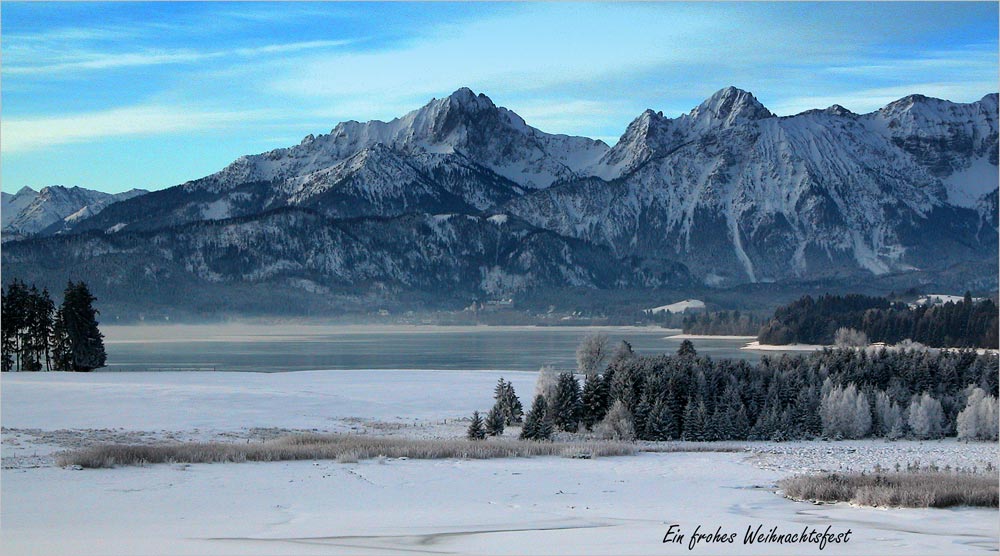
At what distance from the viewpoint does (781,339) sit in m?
184

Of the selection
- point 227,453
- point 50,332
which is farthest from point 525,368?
point 227,453

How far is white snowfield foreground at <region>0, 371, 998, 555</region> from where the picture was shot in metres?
21.8

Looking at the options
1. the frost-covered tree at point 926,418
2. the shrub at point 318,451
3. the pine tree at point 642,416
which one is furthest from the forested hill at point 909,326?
the shrub at point 318,451

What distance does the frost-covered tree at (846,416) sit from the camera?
52.8 meters

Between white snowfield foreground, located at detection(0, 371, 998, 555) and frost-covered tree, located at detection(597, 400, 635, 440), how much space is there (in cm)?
583

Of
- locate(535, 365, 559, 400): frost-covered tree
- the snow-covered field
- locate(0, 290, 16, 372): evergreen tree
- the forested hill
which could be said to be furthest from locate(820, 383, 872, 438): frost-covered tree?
the snow-covered field

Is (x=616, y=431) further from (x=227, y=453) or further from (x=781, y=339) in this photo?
(x=781, y=339)

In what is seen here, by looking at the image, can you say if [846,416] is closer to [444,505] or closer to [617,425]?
[617,425]

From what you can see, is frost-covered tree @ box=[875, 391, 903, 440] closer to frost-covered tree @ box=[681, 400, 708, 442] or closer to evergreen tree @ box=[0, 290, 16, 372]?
frost-covered tree @ box=[681, 400, 708, 442]

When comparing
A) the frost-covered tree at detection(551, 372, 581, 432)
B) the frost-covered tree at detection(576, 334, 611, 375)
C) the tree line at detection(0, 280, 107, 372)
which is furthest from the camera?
the frost-covered tree at detection(576, 334, 611, 375)

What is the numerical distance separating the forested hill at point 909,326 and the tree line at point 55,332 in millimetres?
106333

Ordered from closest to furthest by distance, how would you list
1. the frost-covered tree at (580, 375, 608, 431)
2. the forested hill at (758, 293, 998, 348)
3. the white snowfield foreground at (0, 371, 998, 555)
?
the white snowfield foreground at (0, 371, 998, 555), the frost-covered tree at (580, 375, 608, 431), the forested hill at (758, 293, 998, 348)

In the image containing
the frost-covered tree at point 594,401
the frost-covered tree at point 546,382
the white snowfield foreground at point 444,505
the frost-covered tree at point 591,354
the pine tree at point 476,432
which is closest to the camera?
the white snowfield foreground at point 444,505

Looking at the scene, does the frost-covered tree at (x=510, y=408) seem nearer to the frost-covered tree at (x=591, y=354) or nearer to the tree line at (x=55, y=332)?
the frost-covered tree at (x=591, y=354)
